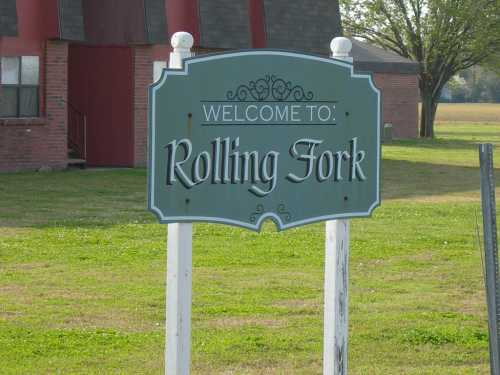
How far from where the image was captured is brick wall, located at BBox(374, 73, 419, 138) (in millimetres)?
52562

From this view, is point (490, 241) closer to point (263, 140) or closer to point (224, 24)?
point (263, 140)

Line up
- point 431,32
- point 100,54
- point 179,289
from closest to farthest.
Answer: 1. point 179,289
2. point 100,54
3. point 431,32

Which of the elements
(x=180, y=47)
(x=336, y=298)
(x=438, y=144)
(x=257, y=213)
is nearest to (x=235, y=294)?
(x=336, y=298)

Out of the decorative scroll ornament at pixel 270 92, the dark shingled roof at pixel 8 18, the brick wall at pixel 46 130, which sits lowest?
the brick wall at pixel 46 130

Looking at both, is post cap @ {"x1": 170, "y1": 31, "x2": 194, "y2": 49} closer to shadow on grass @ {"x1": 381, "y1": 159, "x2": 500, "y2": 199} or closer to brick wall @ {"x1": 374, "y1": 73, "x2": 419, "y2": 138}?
shadow on grass @ {"x1": 381, "y1": 159, "x2": 500, "y2": 199}

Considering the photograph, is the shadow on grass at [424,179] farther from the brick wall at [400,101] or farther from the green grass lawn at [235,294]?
the brick wall at [400,101]

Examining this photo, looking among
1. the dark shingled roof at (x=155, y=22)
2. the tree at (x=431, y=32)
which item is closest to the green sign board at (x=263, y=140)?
the dark shingled roof at (x=155, y=22)

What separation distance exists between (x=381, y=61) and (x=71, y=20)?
2373cm

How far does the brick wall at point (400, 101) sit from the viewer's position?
52562 mm

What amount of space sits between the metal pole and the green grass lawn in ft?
9.34

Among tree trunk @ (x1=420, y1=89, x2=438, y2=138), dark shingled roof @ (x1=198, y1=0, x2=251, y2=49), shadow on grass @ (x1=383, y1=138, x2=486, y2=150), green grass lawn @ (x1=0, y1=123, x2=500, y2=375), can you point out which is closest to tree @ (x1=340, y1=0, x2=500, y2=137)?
tree trunk @ (x1=420, y1=89, x2=438, y2=138)

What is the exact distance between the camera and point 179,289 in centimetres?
705

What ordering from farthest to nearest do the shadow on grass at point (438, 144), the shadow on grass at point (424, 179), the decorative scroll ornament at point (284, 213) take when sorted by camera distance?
the shadow on grass at point (438, 144) < the shadow on grass at point (424, 179) < the decorative scroll ornament at point (284, 213)

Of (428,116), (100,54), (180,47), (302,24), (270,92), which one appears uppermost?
(302,24)
